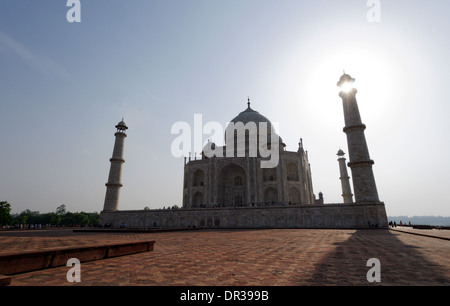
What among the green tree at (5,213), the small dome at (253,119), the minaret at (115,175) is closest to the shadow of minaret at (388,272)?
the minaret at (115,175)

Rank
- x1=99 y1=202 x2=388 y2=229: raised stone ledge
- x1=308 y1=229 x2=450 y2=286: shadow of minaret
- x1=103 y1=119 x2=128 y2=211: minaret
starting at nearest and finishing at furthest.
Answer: x1=308 y1=229 x2=450 y2=286: shadow of minaret → x1=99 y1=202 x2=388 y2=229: raised stone ledge → x1=103 y1=119 x2=128 y2=211: minaret

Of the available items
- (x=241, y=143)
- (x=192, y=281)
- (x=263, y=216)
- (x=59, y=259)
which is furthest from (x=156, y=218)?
(x=192, y=281)

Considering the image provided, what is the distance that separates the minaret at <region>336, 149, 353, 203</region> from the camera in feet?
112

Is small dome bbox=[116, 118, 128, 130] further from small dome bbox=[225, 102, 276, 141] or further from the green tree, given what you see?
the green tree

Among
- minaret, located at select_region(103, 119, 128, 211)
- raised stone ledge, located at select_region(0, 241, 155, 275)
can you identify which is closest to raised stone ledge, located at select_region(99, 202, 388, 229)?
minaret, located at select_region(103, 119, 128, 211)

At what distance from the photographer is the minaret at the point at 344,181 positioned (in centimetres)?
3419

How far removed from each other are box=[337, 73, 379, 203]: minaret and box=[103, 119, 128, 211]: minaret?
26814 mm

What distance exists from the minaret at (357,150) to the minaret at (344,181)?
47.6ft

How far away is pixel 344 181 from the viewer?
117 feet
